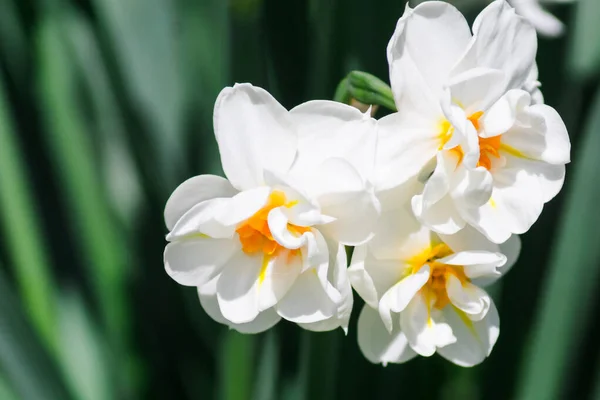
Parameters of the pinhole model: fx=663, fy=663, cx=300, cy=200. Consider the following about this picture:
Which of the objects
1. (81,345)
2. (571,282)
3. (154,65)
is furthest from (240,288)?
(81,345)

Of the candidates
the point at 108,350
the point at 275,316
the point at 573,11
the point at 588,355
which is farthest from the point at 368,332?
the point at 573,11

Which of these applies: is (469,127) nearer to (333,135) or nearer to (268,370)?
(333,135)

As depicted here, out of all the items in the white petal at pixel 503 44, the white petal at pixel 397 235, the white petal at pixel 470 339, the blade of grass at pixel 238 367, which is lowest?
the blade of grass at pixel 238 367

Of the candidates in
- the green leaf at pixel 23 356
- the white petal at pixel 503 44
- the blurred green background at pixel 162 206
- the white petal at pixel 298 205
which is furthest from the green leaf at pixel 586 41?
the green leaf at pixel 23 356

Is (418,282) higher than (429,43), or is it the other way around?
(429,43)

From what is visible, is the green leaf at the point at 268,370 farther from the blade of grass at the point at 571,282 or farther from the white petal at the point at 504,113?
the white petal at the point at 504,113

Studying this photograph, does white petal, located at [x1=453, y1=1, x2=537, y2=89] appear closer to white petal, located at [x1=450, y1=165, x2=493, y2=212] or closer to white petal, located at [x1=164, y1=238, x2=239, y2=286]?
white petal, located at [x1=450, y1=165, x2=493, y2=212]

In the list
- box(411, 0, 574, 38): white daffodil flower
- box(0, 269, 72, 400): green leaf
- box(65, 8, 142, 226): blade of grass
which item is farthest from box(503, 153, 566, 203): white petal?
box(65, 8, 142, 226): blade of grass
